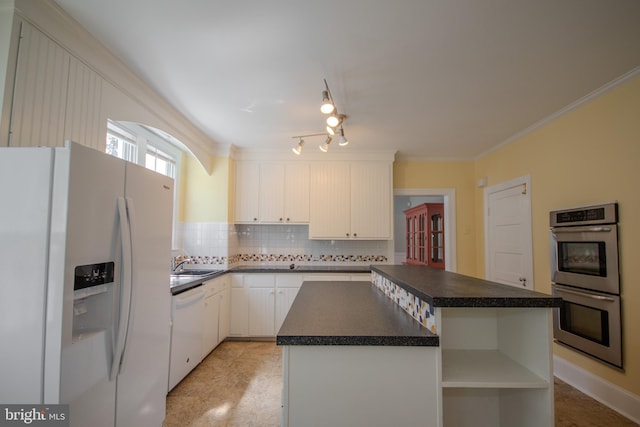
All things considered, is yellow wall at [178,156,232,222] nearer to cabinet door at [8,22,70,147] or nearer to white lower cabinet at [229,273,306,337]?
white lower cabinet at [229,273,306,337]

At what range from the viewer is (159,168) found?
3.24 m

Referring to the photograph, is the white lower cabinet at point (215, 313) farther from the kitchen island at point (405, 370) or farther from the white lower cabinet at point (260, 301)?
the kitchen island at point (405, 370)

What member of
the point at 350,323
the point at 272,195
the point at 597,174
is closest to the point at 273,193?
the point at 272,195

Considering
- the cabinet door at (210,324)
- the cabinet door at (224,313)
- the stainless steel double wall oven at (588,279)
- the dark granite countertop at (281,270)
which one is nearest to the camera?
the stainless steel double wall oven at (588,279)

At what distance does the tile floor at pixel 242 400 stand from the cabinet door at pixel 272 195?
1.74 metres

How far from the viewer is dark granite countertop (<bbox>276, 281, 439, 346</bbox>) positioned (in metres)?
1.18

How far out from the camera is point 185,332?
2.54m

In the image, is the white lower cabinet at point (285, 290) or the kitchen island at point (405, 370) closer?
the kitchen island at point (405, 370)

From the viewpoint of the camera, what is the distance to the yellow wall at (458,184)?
4105 millimetres

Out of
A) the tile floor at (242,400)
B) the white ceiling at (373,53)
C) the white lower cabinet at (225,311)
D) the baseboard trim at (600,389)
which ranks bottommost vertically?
the tile floor at (242,400)

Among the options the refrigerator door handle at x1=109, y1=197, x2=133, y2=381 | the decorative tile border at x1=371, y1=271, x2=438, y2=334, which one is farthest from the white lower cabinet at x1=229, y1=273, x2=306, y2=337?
the refrigerator door handle at x1=109, y1=197, x2=133, y2=381

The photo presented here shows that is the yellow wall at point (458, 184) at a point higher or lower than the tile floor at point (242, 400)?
higher

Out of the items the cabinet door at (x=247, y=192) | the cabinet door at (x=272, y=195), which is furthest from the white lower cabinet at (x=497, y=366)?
the cabinet door at (x=247, y=192)

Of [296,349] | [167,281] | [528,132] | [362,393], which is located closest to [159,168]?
[167,281]
